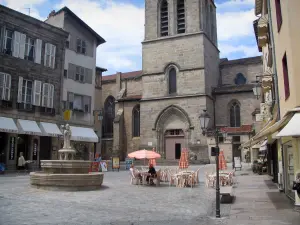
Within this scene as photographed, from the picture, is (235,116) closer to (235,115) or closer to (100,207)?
(235,115)

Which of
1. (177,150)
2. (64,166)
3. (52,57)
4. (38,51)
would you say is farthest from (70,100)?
(64,166)

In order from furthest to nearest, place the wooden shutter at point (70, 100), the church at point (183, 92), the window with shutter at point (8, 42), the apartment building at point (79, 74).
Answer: the church at point (183, 92) → the apartment building at point (79, 74) → the wooden shutter at point (70, 100) → the window with shutter at point (8, 42)

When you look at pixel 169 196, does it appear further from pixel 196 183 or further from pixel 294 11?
pixel 294 11

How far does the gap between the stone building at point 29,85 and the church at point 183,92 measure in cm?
1283

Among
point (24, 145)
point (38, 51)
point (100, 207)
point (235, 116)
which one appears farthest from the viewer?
point (235, 116)

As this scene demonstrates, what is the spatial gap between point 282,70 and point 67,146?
9533mm

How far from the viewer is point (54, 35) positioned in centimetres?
2575

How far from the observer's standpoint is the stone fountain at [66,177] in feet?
40.2

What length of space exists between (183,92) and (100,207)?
90.3 ft

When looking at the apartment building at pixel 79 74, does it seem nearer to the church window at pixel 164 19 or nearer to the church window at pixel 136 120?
the church window at pixel 136 120

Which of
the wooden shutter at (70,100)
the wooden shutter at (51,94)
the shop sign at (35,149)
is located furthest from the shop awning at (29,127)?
the wooden shutter at (70,100)

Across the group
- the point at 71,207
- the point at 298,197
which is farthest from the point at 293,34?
the point at 71,207

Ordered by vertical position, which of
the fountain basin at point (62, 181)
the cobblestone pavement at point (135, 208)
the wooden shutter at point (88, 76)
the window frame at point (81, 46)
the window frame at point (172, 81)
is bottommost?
the cobblestone pavement at point (135, 208)

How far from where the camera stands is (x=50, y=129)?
24.1 meters
